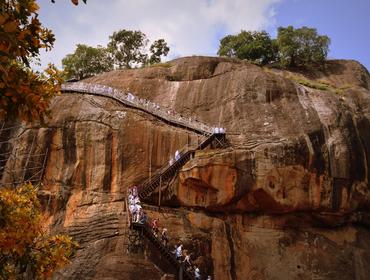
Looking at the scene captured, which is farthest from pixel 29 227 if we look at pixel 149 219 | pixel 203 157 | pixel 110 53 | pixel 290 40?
pixel 110 53

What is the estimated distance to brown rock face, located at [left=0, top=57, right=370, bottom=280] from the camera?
23.2m

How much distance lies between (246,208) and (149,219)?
5116mm

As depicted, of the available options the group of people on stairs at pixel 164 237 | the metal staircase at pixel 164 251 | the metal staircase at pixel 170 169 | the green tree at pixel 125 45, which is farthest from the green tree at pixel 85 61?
the metal staircase at pixel 164 251

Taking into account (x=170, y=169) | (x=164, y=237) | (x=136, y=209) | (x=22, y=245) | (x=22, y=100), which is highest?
(x=170, y=169)

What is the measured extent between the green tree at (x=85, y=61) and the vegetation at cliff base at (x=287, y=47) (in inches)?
480

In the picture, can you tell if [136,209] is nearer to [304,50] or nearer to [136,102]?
[136,102]

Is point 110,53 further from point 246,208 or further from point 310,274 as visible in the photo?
point 310,274

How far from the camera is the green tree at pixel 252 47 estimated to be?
4194 cm

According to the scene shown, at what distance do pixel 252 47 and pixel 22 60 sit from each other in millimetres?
37645

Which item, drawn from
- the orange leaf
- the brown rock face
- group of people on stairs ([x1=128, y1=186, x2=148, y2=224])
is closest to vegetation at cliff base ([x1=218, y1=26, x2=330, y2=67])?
the brown rock face

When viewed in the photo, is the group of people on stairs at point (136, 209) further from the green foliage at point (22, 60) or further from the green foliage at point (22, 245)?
the green foliage at point (22, 60)

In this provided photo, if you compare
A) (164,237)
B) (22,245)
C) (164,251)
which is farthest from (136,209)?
(22,245)

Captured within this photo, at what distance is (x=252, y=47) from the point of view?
4209 centimetres

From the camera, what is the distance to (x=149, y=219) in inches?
890
